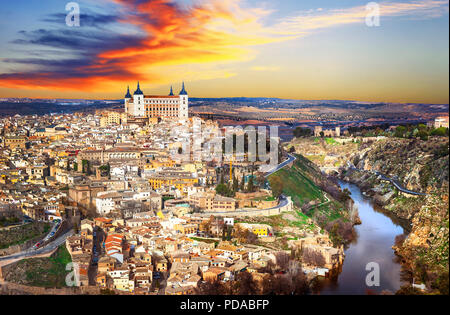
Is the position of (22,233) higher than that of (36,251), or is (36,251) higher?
(22,233)

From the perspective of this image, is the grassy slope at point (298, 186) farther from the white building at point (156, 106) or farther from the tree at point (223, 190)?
the white building at point (156, 106)

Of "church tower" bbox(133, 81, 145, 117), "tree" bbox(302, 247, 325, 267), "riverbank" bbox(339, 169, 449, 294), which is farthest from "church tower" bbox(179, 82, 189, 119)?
"tree" bbox(302, 247, 325, 267)

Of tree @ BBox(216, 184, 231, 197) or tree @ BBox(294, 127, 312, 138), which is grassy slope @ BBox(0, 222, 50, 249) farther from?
tree @ BBox(294, 127, 312, 138)

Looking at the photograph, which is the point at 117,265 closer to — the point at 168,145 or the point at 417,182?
the point at 168,145

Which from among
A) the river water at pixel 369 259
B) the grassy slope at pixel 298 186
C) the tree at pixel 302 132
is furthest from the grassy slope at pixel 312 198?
the tree at pixel 302 132

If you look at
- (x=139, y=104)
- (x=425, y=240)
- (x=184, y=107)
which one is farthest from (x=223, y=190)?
(x=139, y=104)

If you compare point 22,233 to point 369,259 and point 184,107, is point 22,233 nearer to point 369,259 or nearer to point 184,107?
point 369,259

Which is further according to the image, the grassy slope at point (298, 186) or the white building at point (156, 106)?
the white building at point (156, 106)
